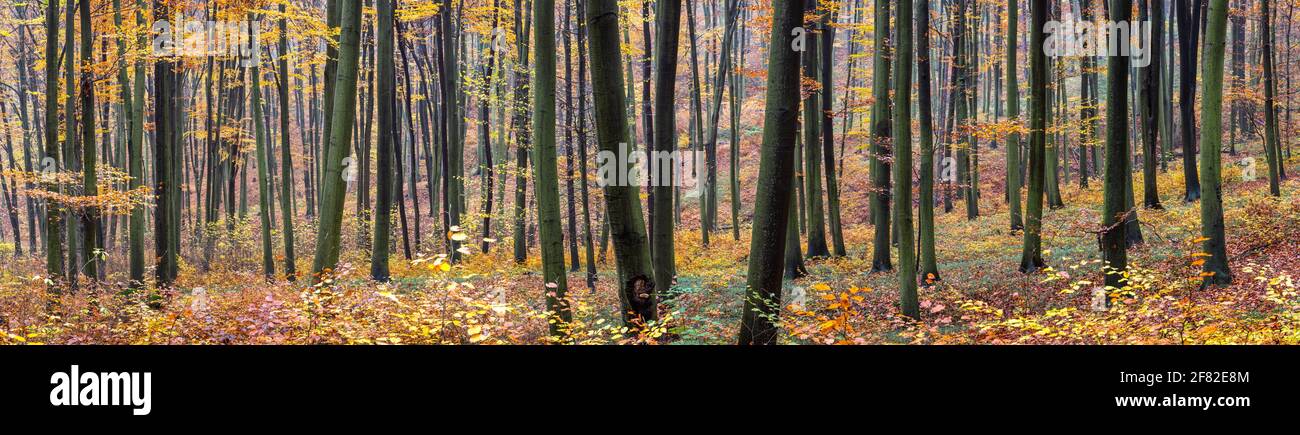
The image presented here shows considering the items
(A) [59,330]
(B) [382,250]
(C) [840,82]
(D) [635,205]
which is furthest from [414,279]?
(C) [840,82]

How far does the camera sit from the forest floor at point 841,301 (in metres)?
6.42

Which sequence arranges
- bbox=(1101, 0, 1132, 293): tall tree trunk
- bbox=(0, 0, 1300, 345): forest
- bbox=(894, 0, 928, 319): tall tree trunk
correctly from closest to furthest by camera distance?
bbox=(0, 0, 1300, 345): forest < bbox=(1101, 0, 1132, 293): tall tree trunk < bbox=(894, 0, 928, 319): tall tree trunk

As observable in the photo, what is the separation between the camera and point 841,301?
6008 millimetres

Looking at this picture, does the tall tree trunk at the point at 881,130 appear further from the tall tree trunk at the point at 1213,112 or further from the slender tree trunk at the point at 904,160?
the tall tree trunk at the point at 1213,112

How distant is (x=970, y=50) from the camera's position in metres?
23.5

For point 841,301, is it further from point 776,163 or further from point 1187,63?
point 1187,63

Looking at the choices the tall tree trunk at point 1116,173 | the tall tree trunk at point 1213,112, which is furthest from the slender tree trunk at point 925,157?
the tall tree trunk at point 1213,112

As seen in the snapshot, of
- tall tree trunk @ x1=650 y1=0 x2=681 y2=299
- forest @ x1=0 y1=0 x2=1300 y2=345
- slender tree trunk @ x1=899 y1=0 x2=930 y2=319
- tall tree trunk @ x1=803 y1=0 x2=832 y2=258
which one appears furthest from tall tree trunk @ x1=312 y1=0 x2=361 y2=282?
tall tree trunk @ x1=803 y1=0 x2=832 y2=258

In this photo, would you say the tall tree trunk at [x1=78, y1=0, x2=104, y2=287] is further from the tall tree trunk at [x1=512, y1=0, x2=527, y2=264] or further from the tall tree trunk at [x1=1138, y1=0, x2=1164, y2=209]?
the tall tree trunk at [x1=1138, y1=0, x2=1164, y2=209]

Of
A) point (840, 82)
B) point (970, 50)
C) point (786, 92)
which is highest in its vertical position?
point (840, 82)

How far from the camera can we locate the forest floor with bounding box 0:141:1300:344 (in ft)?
21.1

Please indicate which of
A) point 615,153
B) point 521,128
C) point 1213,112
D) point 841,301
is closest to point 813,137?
point 1213,112
